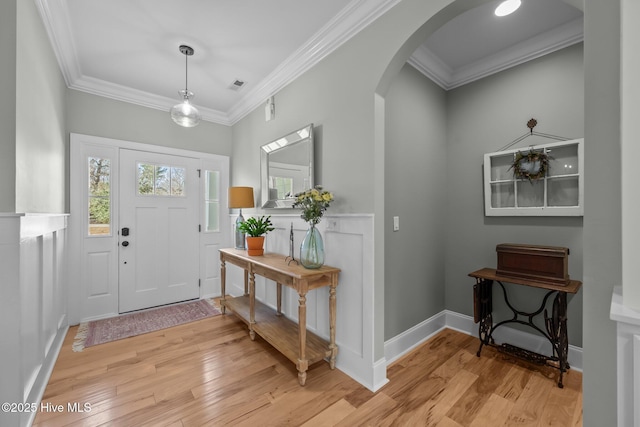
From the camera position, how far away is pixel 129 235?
3283mm

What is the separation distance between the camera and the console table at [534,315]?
1.91 metres

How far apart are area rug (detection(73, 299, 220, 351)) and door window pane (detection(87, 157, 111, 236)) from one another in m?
1.01

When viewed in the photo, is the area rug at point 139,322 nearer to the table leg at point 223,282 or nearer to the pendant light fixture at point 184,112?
the table leg at point 223,282

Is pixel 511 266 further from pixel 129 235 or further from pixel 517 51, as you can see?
pixel 129 235

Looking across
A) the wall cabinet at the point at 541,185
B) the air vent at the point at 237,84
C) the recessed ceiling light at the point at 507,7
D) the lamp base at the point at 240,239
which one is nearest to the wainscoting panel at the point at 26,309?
the lamp base at the point at 240,239

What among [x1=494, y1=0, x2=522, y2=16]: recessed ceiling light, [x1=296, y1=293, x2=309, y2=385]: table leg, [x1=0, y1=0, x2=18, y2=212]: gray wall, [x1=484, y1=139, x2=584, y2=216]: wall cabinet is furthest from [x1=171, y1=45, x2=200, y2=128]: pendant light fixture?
[x1=484, y1=139, x2=584, y2=216]: wall cabinet

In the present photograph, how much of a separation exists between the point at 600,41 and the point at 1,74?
2632 mm

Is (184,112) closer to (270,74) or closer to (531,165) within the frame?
(270,74)

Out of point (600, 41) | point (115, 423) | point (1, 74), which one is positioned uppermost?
point (1, 74)

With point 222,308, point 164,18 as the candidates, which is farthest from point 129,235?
point 164,18

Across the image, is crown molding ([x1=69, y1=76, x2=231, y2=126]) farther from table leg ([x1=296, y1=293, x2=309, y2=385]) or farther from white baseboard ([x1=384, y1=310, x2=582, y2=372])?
white baseboard ([x1=384, y1=310, x2=582, y2=372])

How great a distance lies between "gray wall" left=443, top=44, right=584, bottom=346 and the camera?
212 cm

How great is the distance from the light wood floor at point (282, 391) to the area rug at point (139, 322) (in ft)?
0.64

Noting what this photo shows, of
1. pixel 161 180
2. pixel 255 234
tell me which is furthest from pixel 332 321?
pixel 161 180
